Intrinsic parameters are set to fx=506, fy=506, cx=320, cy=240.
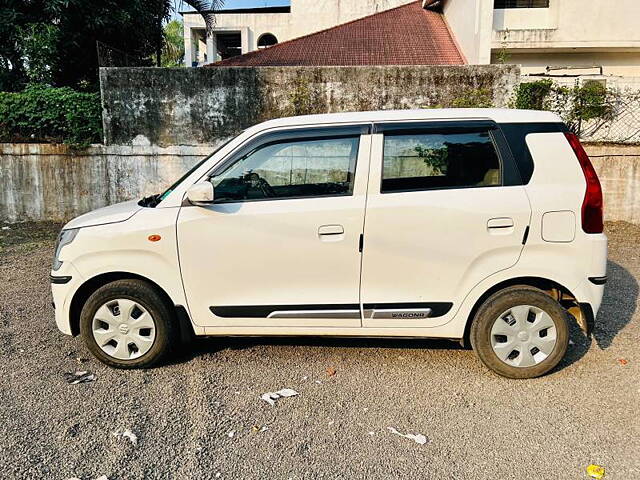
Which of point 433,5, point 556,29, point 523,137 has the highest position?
point 433,5

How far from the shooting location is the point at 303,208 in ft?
11.5

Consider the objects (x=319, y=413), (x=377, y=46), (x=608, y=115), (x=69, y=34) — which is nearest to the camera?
(x=319, y=413)

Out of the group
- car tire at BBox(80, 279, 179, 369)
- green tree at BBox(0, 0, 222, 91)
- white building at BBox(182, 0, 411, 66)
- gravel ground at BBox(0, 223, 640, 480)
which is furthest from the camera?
white building at BBox(182, 0, 411, 66)

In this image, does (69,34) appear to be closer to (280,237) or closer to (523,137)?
(280,237)

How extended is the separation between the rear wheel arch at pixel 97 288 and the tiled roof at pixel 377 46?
454 inches

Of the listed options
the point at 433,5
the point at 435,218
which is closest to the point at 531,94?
the point at 435,218

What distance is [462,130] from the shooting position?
3604 millimetres

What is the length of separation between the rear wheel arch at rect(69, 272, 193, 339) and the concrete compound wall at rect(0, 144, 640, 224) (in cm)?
497

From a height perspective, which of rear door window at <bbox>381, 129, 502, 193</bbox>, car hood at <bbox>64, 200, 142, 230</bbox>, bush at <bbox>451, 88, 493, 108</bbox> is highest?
bush at <bbox>451, 88, 493, 108</bbox>

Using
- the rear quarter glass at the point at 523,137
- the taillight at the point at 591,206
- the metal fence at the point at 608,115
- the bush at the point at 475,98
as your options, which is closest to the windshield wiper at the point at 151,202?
the rear quarter glass at the point at 523,137

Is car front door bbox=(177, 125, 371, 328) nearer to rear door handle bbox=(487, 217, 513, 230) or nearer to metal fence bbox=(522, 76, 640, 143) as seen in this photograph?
rear door handle bbox=(487, 217, 513, 230)

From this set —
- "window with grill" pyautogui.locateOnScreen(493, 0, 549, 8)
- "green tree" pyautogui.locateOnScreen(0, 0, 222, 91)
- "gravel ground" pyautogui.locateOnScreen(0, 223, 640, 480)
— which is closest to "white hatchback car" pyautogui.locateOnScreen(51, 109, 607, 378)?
"gravel ground" pyautogui.locateOnScreen(0, 223, 640, 480)

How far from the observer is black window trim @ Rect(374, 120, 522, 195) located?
11.5ft

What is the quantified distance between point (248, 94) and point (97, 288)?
5.38 meters
